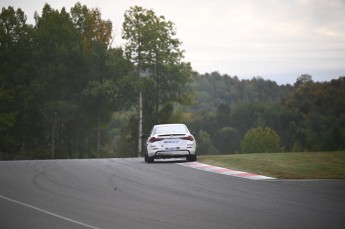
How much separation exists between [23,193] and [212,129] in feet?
421

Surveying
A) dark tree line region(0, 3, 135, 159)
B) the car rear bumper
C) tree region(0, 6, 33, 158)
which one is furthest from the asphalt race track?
tree region(0, 6, 33, 158)

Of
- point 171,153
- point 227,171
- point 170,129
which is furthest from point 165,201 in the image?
point 170,129

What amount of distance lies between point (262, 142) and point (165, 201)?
111m

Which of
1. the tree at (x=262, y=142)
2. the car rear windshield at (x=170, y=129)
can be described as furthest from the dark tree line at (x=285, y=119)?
the car rear windshield at (x=170, y=129)

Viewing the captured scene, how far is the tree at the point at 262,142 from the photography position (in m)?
120

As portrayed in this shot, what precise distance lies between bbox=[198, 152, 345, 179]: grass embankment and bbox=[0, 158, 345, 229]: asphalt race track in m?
1.53

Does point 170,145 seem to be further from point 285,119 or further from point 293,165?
point 285,119

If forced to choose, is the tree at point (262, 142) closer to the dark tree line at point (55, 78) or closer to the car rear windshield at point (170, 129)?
the dark tree line at point (55, 78)

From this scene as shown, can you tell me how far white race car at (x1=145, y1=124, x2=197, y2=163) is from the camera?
20.9 meters

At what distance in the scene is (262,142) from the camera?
119750 millimetres

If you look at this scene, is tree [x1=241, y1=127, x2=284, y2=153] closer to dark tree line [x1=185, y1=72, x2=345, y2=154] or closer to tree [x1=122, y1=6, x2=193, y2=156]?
dark tree line [x1=185, y1=72, x2=345, y2=154]

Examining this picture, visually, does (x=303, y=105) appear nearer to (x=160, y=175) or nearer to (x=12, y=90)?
(x=12, y=90)

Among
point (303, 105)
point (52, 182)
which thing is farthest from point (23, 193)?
point (303, 105)

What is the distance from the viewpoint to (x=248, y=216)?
883cm
